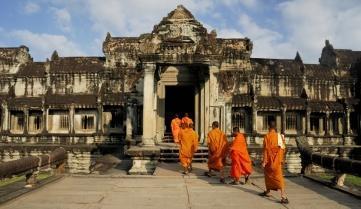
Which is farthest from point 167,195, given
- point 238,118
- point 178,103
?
point 238,118

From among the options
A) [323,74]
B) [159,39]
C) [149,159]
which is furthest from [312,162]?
[323,74]

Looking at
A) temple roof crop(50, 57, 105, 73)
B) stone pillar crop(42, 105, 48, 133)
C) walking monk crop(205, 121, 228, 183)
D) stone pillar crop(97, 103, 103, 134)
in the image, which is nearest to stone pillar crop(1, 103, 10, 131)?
stone pillar crop(42, 105, 48, 133)

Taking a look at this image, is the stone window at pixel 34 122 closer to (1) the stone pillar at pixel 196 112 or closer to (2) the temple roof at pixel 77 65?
(2) the temple roof at pixel 77 65

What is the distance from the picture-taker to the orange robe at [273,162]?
24.2 feet

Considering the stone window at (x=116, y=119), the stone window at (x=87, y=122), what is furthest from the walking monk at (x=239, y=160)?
the stone window at (x=87, y=122)

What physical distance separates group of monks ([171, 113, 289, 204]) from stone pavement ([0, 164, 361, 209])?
1.05 ft

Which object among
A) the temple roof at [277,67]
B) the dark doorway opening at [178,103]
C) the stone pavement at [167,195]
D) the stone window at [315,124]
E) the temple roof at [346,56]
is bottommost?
the stone pavement at [167,195]

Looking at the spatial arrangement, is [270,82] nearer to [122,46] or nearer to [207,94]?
[122,46]

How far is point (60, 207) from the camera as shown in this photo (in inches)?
249

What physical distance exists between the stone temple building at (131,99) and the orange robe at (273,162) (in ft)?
42.6

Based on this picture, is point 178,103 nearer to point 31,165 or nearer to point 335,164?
point 335,164

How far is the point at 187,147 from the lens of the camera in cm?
1098

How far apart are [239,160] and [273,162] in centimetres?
185

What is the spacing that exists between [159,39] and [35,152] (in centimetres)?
1184
